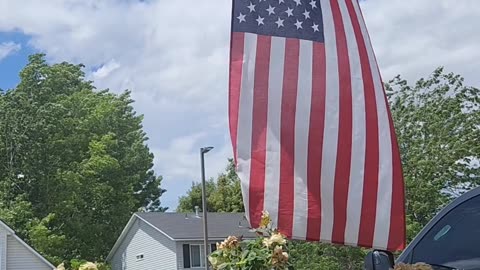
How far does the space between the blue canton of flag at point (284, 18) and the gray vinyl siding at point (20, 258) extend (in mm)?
27919

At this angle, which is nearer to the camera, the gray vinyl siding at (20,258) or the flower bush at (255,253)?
the flower bush at (255,253)

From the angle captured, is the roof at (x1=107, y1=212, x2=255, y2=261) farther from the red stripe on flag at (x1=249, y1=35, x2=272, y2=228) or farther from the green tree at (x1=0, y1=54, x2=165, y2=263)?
the red stripe on flag at (x1=249, y1=35, x2=272, y2=228)

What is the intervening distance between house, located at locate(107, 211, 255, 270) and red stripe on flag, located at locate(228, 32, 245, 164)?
28.5 meters

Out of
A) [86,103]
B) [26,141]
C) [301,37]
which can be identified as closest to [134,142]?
A: [86,103]

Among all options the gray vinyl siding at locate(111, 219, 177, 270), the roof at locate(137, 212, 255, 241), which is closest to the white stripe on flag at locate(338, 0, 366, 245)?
the roof at locate(137, 212, 255, 241)

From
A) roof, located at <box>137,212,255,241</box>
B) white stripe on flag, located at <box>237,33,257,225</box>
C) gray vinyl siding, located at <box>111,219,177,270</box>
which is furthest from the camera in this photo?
gray vinyl siding, located at <box>111,219,177,270</box>

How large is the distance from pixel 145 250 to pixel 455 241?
3655 centimetres

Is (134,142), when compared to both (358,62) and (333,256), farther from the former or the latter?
(358,62)

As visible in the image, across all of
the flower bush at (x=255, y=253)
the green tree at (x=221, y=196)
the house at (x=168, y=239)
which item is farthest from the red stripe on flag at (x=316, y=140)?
the green tree at (x=221, y=196)

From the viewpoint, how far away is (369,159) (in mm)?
5402

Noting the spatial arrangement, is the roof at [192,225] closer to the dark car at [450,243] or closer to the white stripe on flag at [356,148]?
the white stripe on flag at [356,148]

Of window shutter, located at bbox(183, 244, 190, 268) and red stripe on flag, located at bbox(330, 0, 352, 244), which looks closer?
red stripe on flag, located at bbox(330, 0, 352, 244)

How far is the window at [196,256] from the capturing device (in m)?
35.8

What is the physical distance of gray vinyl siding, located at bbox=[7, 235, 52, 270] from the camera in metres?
31.2
